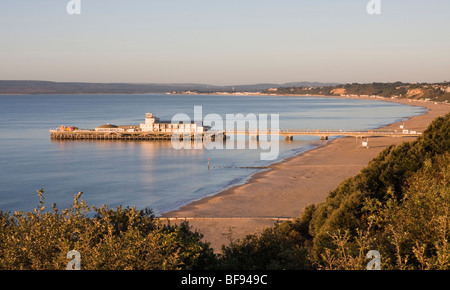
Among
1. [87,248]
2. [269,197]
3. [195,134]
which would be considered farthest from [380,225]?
[195,134]

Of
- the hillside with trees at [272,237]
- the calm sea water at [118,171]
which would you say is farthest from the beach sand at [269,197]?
the hillside with trees at [272,237]

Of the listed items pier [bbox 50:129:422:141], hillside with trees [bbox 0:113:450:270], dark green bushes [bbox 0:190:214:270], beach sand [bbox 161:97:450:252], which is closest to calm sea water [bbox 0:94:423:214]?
pier [bbox 50:129:422:141]

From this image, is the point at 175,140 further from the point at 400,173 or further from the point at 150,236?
the point at 150,236

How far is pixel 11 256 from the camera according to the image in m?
7.47

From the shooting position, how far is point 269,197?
103ft

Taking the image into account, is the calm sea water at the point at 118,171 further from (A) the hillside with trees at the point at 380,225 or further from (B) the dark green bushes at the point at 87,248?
(B) the dark green bushes at the point at 87,248

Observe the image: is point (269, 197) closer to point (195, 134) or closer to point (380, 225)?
point (380, 225)

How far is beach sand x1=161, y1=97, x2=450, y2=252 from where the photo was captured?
23.8m

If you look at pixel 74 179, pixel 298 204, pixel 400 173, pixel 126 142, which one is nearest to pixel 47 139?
pixel 126 142

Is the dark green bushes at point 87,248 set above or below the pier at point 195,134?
above

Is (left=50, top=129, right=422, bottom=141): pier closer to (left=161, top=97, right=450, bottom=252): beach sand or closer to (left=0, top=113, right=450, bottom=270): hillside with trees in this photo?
(left=161, top=97, right=450, bottom=252): beach sand

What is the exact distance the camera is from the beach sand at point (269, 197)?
2377 centimetres

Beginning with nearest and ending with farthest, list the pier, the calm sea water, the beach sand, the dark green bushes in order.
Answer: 1. the dark green bushes
2. the beach sand
3. the calm sea water
4. the pier

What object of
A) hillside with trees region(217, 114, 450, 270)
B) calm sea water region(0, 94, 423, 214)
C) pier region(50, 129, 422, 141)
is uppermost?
hillside with trees region(217, 114, 450, 270)
